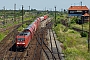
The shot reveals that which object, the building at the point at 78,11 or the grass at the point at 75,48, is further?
the building at the point at 78,11

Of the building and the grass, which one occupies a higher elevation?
the building

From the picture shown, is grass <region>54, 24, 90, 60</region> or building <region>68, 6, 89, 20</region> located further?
building <region>68, 6, 89, 20</region>

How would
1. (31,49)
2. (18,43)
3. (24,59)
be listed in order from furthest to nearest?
(31,49), (18,43), (24,59)

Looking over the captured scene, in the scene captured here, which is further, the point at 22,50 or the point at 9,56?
the point at 22,50

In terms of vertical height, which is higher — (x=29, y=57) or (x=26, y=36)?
(x=26, y=36)

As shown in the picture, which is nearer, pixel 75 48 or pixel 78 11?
pixel 75 48

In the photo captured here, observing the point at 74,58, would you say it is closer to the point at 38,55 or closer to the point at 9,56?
the point at 38,55

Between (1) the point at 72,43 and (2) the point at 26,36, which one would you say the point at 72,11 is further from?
(2) the point at 26,36

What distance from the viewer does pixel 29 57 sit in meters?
26.0

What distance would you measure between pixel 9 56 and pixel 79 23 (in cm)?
5853

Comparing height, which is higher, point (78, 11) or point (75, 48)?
point (78, 11)

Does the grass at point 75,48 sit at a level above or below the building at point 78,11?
below

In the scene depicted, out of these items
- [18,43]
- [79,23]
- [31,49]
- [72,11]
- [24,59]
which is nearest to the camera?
[24,59]

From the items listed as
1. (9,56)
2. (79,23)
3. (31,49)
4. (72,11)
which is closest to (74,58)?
(9,56)
